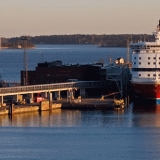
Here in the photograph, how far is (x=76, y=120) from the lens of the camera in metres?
55.8

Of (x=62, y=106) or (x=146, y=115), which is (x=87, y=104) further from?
(x=146, y=115)

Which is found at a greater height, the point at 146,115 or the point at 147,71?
the point at 147,71

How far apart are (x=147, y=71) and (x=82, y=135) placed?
60.9 ft

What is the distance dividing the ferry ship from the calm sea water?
15.7ft

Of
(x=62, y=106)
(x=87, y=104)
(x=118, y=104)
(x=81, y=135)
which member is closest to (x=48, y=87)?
(x=62, y=106)

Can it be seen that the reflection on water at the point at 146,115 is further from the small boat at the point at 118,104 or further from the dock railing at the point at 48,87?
the dock railing at the point at 48,87

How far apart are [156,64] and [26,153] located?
2470 cm

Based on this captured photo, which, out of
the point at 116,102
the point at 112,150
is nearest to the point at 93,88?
the point at 116,102

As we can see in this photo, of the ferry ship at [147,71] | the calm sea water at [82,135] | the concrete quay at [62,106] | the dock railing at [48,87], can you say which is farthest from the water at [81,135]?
the ferry ship at [147,71]

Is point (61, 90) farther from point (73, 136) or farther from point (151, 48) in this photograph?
point (73, 136)

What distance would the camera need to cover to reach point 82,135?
162 ft

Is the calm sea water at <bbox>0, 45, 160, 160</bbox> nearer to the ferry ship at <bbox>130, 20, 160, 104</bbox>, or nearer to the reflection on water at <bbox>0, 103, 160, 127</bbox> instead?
the reflection on water at <bbox>0, 103, 160, 127</bbox>

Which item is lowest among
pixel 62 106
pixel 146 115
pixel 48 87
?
pixel 146 115

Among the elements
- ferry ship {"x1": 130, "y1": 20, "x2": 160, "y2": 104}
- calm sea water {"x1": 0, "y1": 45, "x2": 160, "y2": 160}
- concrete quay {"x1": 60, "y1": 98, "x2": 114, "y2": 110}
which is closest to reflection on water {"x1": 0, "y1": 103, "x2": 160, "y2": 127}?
calm sea water {"x1": 0, "y1": 45, "x2": 160, "y2": 160}
